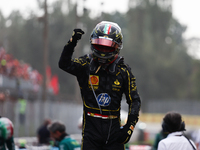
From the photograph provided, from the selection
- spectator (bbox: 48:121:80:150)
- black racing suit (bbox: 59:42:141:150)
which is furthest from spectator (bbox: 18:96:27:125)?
black racing suit (bbox: 59:42:141:150)

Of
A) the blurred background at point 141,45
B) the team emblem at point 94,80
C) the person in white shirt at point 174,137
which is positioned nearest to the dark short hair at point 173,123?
the person in white shirt at point 174,137

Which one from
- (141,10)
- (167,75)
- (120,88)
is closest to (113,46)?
(120,88)

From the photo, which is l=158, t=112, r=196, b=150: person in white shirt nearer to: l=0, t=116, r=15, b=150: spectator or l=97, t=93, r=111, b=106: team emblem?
l=97, t=93, r=111, b=106: team emblem

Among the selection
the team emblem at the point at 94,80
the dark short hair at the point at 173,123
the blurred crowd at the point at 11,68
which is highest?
the blurred crowd at the point at 11,68

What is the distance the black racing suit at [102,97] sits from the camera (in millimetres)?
4266

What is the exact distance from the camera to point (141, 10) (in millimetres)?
70375

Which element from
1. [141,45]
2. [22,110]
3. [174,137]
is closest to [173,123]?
[174,137]

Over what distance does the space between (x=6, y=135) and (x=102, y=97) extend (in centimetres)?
177

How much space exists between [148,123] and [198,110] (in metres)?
4.68

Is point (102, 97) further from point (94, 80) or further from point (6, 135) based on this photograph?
point (6, 135)

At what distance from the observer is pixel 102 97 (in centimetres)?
436

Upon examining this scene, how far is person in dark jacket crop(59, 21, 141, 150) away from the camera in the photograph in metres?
4.27

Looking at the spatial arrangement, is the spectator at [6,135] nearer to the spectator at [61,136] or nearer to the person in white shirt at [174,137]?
the spectator at [61,136]

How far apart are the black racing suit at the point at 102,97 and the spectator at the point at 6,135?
1521 millimetres
